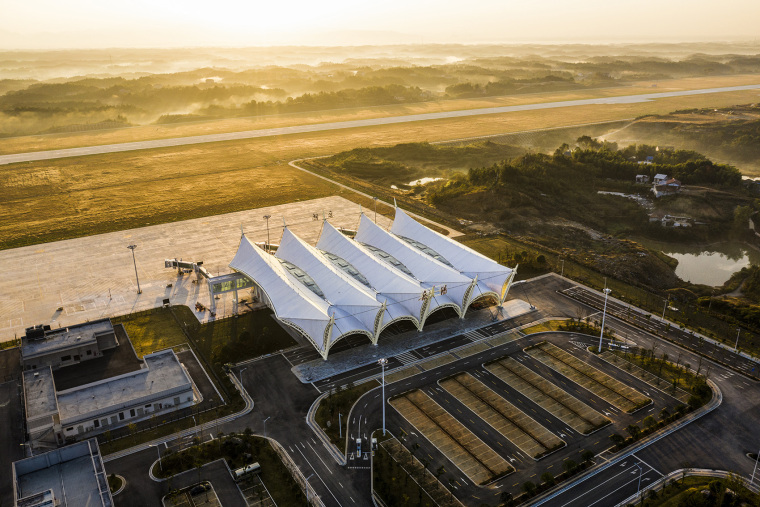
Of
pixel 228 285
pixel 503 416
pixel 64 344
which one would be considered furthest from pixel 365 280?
pixel 64 344

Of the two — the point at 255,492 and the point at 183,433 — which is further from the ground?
the point at 183,433

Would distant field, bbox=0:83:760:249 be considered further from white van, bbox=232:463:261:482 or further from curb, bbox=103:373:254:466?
white van, bbox=232:463:261:482

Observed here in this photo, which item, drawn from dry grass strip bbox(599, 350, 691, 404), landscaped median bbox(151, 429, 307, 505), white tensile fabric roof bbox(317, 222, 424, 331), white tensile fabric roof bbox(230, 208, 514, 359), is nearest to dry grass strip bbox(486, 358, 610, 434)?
dry grass strip bbox(599, 350, 691, 404)

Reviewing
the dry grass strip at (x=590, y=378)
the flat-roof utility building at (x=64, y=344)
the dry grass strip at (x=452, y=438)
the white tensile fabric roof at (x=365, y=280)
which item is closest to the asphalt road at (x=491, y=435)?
the dry grass strip at (x=452, y=438)

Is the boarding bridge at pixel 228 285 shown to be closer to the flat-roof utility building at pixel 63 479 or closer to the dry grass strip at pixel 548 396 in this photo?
the flat-roof utility building at pixel 63 479

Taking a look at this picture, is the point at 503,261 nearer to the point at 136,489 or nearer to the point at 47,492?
the point at 136,489

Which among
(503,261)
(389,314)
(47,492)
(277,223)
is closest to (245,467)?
(47,492)

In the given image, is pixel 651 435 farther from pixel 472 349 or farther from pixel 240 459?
pixel 240 459
